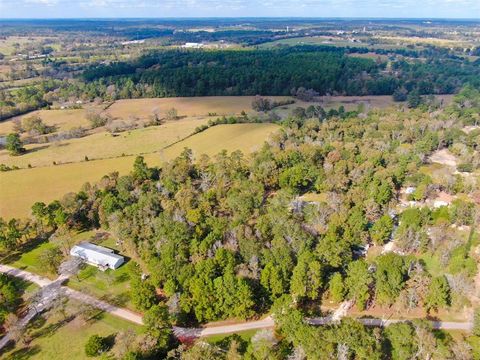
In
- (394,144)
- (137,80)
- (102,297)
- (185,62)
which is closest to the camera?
(102,297)

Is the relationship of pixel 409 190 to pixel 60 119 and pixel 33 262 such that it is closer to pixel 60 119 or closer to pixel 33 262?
pixel 33 262

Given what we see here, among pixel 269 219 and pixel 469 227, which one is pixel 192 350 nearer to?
pixel 269 219

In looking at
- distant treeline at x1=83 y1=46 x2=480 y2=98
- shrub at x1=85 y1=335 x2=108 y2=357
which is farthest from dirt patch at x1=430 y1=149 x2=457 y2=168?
shrub at x1=85 y1=335 x2=108 y2=357

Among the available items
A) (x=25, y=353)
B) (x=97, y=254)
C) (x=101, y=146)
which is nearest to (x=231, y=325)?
(x=25, y=353)

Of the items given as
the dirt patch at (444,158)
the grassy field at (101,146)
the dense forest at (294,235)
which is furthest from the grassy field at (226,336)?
the dirt patch at (444,158)

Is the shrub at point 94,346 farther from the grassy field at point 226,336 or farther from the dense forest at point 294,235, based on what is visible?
the grassy field at point 226,336

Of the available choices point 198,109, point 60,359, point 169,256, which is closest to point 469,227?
point 169,256

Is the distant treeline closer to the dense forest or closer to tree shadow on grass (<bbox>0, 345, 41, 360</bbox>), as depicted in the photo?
the dense forest
